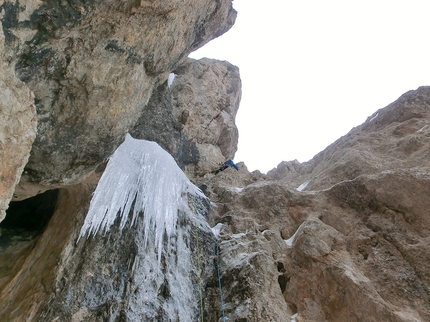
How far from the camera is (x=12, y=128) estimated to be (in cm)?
350

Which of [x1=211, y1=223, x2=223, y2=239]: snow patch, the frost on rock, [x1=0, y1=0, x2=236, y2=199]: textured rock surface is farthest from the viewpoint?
[x1=211, y1=223, x2=223, y2=239]: snow patch

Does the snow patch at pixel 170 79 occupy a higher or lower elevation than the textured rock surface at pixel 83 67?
higher

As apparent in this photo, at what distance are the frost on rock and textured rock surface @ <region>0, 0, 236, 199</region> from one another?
656 millimetres

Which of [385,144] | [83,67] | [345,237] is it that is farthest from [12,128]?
[385,144]

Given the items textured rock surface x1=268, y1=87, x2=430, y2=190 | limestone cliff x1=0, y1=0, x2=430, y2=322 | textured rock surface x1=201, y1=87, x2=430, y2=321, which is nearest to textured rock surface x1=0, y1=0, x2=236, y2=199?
limestone cliff x1=0, y1=0, x2=430, y2=322

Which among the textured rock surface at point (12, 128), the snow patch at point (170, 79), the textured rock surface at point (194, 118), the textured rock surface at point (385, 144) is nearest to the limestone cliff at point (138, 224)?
the textured rock surface at point (12, 128)

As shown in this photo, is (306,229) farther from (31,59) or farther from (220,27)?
(220,27)

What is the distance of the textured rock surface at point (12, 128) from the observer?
3.37 metres

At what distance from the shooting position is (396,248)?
5.93 meters

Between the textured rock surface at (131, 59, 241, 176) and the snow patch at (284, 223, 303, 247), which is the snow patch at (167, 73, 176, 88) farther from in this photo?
the snow patch at (284, 223, 303, 247)

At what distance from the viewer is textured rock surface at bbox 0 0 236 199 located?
14.4 ft

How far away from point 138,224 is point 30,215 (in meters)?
3.13

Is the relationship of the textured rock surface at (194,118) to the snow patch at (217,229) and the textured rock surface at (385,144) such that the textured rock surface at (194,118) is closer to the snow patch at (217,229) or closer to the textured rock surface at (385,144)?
the snow patch at (217,229)

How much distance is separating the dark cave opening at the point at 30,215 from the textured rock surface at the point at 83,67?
1.30m
